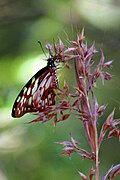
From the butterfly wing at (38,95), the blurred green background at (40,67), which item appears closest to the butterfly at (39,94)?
the butterfly wing at (38,95)

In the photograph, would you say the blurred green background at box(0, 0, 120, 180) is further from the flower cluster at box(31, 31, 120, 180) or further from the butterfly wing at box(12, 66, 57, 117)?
the flower cluster at box(31, 31, 120, 180)

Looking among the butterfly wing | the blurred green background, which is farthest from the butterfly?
the blurred green background

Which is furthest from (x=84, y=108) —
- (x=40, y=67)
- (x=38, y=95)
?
(x=40, y=67)

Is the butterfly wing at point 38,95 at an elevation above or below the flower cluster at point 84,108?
above

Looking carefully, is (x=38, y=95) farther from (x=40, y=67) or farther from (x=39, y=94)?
(x=40, y=67)

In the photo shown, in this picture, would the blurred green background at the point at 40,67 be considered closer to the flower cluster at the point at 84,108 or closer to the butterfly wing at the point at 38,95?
the butterfly wing at the point at 38,95

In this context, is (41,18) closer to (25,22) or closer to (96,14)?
(25,22)
